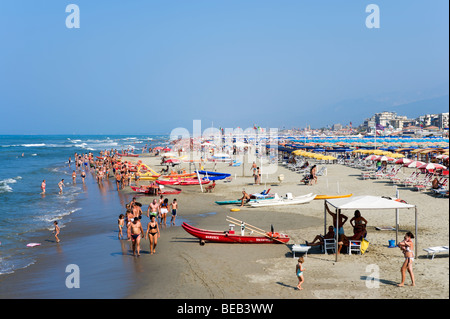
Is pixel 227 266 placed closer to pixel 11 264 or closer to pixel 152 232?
pixel 152 232

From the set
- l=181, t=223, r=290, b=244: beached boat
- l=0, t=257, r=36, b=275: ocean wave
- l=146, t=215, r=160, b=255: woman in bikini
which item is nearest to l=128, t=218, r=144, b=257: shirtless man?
l=146, t=215, r=160, b=255: woman in bikini

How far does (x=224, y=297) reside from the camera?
815cm

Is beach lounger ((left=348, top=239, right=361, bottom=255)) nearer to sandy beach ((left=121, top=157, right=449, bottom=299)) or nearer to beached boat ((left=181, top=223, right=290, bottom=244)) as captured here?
sandy beach ((left=121, top=157, right=449, bottom=299))

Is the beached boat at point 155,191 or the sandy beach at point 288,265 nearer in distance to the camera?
the sandy beach at point 288,265

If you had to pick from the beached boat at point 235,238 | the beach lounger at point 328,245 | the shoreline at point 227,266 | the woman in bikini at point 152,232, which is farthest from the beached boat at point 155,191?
the beach lounger at point 328,245

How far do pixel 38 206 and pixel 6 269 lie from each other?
11.7 metres

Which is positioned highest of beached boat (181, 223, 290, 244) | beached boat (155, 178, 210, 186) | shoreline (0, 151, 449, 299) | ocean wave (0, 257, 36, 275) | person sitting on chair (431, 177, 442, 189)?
person sitting on chair (431, 177, 442, 189)

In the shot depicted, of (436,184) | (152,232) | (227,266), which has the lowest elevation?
(227,266)

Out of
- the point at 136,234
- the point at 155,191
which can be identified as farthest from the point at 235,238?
the point at 155,191

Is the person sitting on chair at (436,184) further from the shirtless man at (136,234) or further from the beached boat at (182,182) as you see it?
the shirtless man at (136,234)

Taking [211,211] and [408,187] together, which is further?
[408,187]
